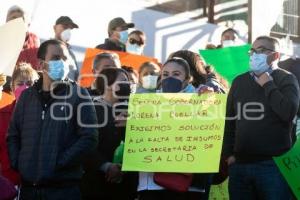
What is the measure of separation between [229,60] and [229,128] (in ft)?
3.04

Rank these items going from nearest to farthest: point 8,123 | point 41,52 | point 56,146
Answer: point 56,146, point 41,52, point 8,123

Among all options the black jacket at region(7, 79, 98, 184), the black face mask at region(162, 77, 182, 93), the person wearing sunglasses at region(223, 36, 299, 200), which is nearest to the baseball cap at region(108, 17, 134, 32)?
the person wearing sunglasses at region(223, 36, 299, 200)

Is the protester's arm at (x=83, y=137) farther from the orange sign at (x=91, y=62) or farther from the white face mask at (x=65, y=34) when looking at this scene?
the white face mask at (x=65, y=34)

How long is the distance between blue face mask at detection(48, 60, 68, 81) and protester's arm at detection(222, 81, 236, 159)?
4.52ft

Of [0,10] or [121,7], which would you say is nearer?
[0,10]

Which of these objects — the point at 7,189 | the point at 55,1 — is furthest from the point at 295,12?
the point at 7,189

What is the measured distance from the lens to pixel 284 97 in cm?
520

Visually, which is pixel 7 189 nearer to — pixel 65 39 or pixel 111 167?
pixel 111 167

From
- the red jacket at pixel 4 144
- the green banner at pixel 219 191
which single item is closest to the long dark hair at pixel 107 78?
the red jacket at pixel 4 144

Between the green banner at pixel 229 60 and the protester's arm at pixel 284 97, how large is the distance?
1.00 meters

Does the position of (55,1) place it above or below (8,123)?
above

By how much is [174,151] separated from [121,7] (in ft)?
18.7

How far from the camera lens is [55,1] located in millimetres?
9242

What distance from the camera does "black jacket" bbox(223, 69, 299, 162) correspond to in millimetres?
5203
